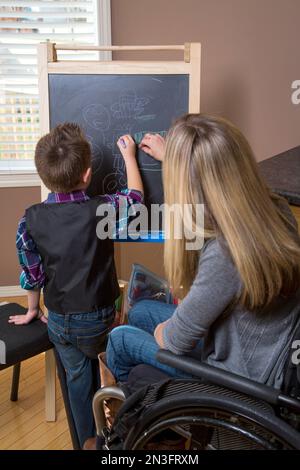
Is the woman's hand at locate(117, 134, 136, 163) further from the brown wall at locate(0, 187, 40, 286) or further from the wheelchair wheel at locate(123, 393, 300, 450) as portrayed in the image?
the brown wall at locate(0, 187, 40, 286)

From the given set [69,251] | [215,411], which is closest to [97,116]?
[69,251]

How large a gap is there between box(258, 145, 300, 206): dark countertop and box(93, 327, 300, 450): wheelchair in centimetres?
43

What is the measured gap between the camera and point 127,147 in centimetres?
180

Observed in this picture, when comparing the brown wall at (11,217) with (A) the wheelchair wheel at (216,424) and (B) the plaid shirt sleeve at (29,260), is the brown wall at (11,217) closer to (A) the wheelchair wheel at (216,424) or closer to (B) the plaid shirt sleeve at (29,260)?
(B) the plaid shirt sleeve at (29,260)

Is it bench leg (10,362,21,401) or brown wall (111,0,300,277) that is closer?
bench leg (10,362,21,401)

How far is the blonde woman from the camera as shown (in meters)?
1.01

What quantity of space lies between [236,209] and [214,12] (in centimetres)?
188

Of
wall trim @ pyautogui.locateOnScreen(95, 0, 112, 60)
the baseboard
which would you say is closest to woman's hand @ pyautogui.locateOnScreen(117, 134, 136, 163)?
wall trim @ pyautogui.locateOnScreen(95, 0, 112, 60)

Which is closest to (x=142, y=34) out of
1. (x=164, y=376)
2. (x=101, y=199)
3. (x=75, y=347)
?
(x=101, y=199)

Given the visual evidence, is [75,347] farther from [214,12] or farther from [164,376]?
[214,12]

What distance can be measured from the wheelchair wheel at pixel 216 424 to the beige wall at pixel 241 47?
1.40 m

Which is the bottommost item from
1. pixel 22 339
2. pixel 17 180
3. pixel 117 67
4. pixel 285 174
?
pixel 22 339

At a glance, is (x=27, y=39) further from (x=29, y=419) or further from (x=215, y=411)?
→ (x=215, y=411)

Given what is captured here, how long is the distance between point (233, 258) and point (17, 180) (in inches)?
81.2
